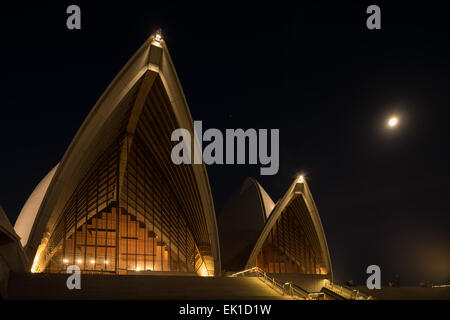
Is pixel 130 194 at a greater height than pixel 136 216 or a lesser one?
greater

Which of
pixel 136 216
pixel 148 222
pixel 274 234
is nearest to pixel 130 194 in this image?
pixel 136 216

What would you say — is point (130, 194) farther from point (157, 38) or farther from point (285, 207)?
point (157, 38)

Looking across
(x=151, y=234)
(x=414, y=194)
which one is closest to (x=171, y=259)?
(x=151, y=234)

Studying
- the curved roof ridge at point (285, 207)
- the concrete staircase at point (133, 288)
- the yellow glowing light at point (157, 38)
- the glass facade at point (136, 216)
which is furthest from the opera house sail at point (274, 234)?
the yellow glowing light at point (157, 38)

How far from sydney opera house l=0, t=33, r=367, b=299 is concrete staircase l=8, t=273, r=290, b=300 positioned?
3 centimetres

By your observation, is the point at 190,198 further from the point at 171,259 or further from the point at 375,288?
the point at 375,288

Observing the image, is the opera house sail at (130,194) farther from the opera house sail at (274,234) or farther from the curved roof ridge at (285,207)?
the curved roof ridge at (285,207)

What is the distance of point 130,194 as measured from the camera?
2417cm

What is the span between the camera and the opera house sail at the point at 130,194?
14102mm

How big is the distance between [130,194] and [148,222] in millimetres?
Answer: 2148

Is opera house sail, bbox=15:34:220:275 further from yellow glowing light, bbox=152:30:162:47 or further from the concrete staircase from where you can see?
the concrete staircase

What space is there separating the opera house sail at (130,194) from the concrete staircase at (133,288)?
4.87 m

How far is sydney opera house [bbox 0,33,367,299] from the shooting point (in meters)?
10.6
